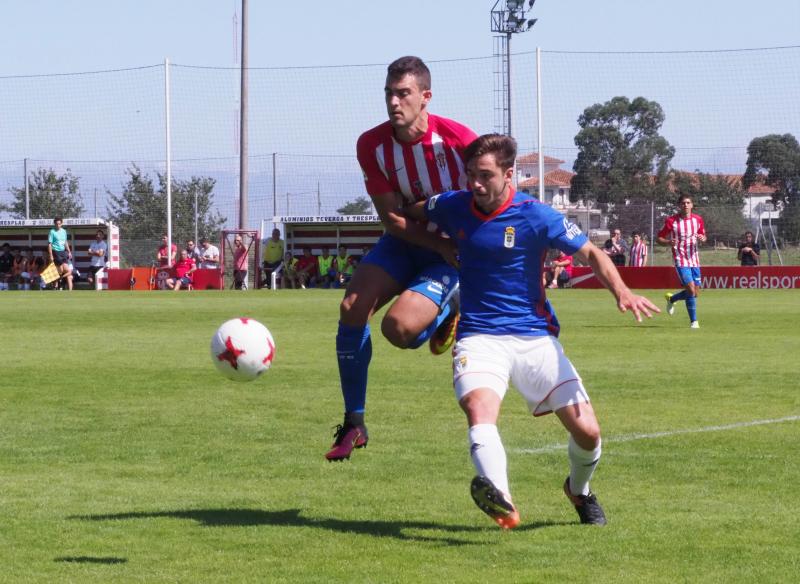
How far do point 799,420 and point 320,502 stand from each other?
171 inches

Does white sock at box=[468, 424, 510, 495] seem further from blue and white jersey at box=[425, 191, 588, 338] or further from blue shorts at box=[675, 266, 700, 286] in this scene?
blue shorts at box=[675, 266, 700, 286]

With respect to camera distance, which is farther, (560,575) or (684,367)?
(684,367)

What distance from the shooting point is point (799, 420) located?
31.5ft

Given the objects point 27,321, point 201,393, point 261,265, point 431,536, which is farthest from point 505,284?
point 261,265

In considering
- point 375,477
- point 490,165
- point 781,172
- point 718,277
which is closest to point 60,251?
point 718,277

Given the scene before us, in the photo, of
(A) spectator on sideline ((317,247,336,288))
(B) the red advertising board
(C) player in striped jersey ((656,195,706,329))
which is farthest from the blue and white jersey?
(A) spectator on sideline ((317,247,336,288))

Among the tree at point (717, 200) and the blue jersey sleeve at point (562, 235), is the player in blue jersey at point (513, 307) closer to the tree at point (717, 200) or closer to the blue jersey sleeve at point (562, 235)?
the blue jersey sleeve at point (562, 235)

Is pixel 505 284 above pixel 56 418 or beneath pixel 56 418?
above

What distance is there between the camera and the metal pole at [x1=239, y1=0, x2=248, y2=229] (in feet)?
137

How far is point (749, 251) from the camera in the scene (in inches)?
Result: 1483

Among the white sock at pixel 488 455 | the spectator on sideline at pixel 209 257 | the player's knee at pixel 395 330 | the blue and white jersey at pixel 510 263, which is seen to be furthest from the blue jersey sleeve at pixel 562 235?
the spectator on sideline at pixel 209 257

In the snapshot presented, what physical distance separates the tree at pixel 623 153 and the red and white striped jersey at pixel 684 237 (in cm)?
2686

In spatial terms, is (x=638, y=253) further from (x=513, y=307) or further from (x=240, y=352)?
(x=513, y=307)

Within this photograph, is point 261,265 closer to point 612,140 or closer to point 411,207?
point 411,207
